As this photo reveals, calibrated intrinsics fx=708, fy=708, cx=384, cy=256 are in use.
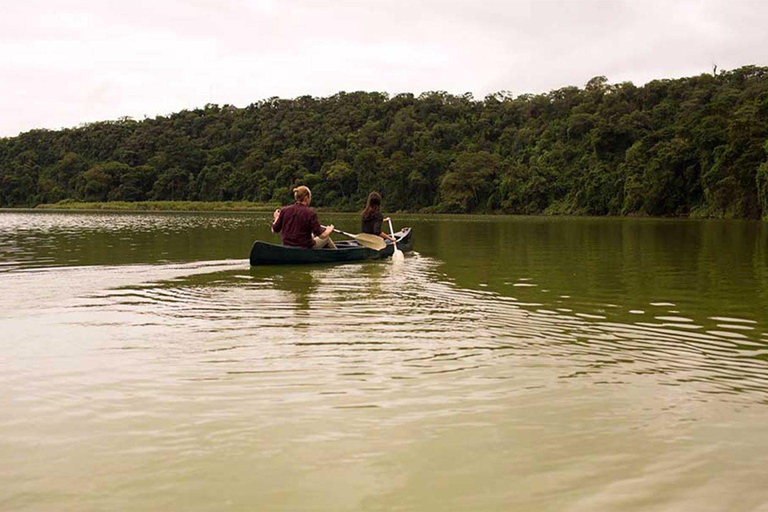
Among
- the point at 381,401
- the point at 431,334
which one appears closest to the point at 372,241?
the point at 431,334

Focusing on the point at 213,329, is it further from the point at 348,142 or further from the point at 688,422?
the point at 348,142

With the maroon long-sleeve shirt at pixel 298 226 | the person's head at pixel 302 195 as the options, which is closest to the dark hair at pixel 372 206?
the maroon long-sleeve shirt at pixel 298 226

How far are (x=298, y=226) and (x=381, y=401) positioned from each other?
930 centimetres

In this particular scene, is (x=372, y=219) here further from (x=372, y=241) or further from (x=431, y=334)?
(x=431, y=334)

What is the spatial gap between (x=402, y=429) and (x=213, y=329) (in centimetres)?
335

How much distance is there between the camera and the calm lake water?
3094 millimetres

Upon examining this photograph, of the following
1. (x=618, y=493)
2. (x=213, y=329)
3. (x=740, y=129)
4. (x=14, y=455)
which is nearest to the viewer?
(x=618, y=493)

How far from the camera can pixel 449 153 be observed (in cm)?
8400

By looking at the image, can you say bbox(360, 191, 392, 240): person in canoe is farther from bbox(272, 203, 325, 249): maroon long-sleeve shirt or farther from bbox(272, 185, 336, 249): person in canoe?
bbox(272, 203, 325, 249): maroon long-sleeve shirt

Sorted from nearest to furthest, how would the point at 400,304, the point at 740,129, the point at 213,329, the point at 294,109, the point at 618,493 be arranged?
the point at 618,493 < the point at 213,329 < the point at 400,304 < the point at 740,129 < the point at 294,109

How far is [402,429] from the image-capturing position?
3.84m

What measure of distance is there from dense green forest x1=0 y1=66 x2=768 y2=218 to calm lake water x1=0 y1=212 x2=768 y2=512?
42.7 metres

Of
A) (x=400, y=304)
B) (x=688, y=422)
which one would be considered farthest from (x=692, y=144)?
(x=688, y=422)

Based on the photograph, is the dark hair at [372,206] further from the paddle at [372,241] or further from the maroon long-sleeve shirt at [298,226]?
the maroon long-sleeve shirt at [298,226]
